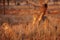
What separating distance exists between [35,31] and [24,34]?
403 mm

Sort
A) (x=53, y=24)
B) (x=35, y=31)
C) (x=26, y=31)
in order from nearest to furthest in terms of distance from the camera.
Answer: (x=35, y=31), (x=26, y=31), (x=53, y=24)

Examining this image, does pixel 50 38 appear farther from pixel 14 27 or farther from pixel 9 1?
pixel 9 1

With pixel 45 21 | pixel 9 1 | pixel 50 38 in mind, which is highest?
pixel 9 1

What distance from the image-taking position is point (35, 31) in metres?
5.09

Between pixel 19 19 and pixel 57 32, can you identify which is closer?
pixel 57 32

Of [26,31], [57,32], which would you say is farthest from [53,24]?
[26,31]

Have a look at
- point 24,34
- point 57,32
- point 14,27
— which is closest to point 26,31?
point 24,34

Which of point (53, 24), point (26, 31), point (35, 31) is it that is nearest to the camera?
point (35, 31)

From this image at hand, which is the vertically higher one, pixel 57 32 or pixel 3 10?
pixel 3 10

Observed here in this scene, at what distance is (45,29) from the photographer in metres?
5.56

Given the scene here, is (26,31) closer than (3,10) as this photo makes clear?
Yes

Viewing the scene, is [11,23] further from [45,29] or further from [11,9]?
[45,29]

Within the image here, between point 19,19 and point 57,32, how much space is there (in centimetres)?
120

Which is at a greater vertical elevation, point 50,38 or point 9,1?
point 9,1
